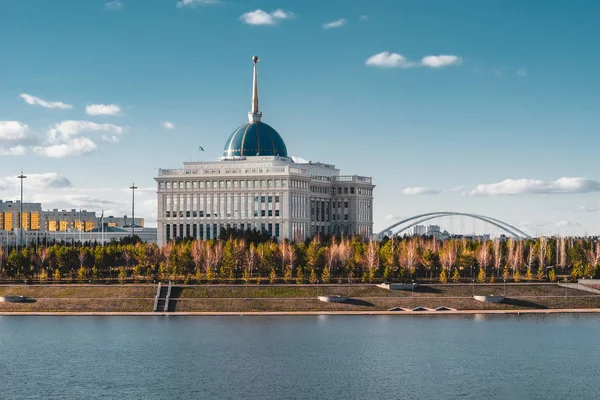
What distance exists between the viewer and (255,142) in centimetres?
17738

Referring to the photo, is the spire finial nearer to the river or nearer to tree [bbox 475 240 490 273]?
tree [bbox 475 240 490 273]

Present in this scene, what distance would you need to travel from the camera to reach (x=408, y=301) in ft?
357

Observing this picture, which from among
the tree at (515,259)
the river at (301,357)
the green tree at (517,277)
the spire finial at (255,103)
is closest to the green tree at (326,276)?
the river at (301,357)

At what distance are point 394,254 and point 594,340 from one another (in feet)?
130

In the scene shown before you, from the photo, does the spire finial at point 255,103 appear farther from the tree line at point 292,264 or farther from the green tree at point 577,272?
the green tree at point 577,272

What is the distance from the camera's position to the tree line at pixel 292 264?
118 m

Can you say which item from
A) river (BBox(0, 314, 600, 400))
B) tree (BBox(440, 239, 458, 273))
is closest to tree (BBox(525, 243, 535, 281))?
tree (BBox(440, 239, 458, 273))

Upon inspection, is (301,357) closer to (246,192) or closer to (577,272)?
(577,272)

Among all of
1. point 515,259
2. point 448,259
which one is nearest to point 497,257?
point 515,259

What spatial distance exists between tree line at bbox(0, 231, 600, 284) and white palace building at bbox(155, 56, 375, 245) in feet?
123

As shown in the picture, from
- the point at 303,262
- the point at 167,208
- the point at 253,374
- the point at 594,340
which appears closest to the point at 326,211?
the point at 167,208

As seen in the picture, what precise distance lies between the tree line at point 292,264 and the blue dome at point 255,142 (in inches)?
1825

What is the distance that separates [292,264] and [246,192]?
5005 cm

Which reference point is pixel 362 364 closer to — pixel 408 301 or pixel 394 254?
Result: pixel 408 301
